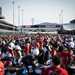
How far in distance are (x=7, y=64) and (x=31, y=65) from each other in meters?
1.47

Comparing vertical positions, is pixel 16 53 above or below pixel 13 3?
below

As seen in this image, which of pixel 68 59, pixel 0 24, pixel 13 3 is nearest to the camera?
pixel 68 59

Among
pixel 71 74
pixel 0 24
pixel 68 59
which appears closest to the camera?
pixel 71 74

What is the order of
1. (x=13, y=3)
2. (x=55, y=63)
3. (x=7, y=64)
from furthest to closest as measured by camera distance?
(x=13, y=3) < (x=7, y=64) < (x=55, y=63)

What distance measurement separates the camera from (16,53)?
18.4 m

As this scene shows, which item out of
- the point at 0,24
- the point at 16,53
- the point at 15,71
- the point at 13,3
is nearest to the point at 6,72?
the point at 15,71

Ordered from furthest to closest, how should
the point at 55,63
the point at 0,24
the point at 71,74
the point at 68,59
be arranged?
the point at 0,24 < the point at 68,59 < the point at 71,74 < the point at 55,63

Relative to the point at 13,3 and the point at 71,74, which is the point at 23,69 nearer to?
the point at 71,74

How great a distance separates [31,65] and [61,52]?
2.84 meters

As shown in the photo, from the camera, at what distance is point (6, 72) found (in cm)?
1188

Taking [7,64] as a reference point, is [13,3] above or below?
above

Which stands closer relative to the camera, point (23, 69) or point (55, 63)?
point (55, 63)

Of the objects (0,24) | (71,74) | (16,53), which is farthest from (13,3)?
(71,74)

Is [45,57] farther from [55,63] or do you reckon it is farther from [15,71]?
[55,63]
